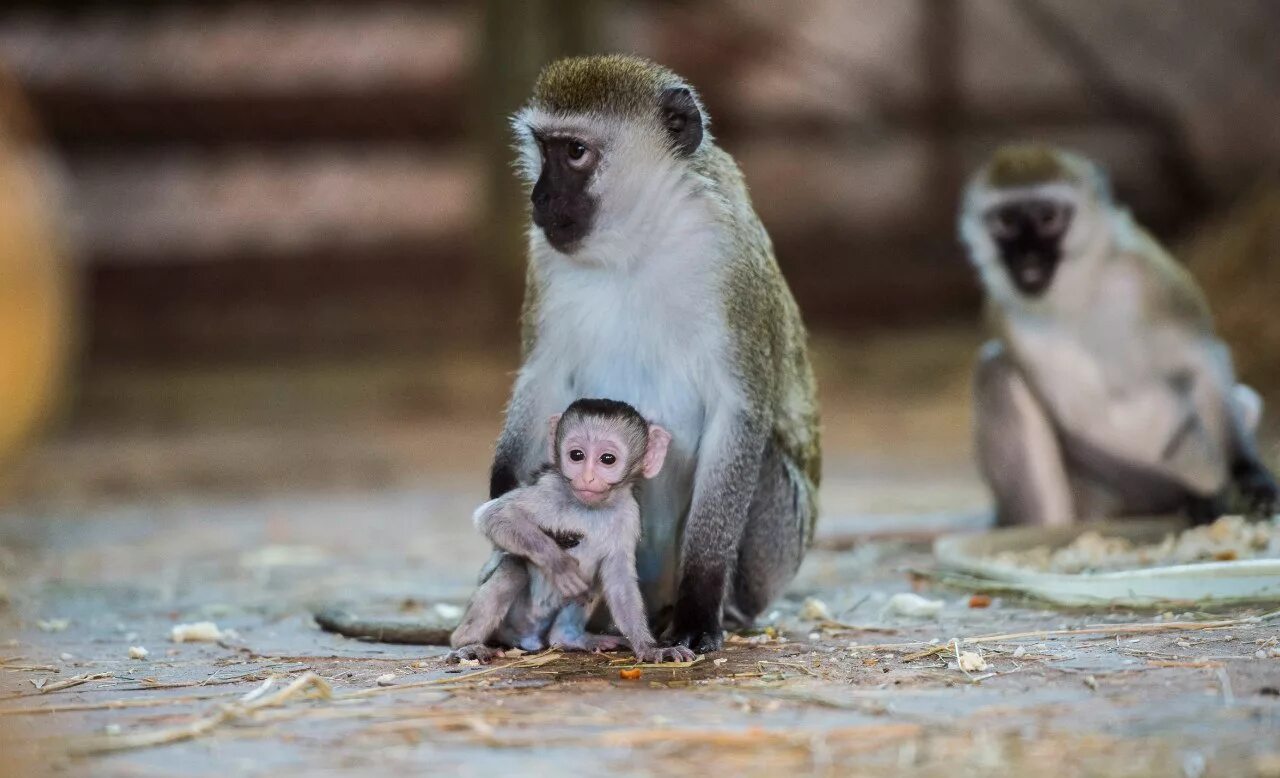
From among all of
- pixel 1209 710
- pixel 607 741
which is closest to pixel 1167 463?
pixel 1209 710

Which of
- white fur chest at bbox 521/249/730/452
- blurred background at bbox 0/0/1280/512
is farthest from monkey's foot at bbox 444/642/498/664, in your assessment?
blurred background at bbox 0/0/1280/512

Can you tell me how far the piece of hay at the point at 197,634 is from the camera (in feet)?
14.0

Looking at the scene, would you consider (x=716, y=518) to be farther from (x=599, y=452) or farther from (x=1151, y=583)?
(x=1151, y=583)

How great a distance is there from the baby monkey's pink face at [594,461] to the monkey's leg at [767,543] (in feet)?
1.86

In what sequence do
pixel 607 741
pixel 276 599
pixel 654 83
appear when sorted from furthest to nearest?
1. pixel 276 599
2. pixel 654 83
3. pixel 607 741

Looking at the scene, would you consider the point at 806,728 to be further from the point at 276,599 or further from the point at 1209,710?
the point at 276,599

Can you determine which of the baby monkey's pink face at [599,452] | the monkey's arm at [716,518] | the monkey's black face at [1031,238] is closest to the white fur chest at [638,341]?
the monkey's arm at [716,518]

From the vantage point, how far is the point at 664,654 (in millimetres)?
3746

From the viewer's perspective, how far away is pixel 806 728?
294cm

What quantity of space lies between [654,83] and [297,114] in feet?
29.9

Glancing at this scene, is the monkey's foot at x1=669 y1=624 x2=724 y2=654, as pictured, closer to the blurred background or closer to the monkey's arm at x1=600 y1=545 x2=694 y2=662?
the monkey's arm at x1=600 y1=545 x2=694 y2=662

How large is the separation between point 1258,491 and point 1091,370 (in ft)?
2.38

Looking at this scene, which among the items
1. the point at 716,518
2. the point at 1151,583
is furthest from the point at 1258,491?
the point at 716,518

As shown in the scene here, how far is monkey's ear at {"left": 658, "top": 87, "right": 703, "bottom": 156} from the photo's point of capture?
13.7 ft
